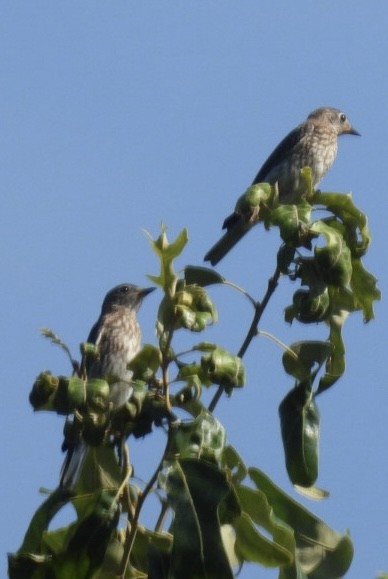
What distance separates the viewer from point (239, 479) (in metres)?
3.92

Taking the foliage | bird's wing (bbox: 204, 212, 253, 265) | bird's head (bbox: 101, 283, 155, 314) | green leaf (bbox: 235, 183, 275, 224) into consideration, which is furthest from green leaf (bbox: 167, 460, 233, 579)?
bird's head (bbox: 101, 283, 155, 314)

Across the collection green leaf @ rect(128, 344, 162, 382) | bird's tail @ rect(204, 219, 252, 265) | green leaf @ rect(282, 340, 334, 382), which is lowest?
green leaf @ rect(128, 344, 162, 382)

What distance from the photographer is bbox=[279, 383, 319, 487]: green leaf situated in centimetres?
407

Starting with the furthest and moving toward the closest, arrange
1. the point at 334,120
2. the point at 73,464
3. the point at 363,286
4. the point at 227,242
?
the point at 334,120
the point at 227,242
the point at 73,464
the point at 363,286

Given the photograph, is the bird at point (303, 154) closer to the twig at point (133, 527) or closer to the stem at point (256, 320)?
the stem at point (256, 320)

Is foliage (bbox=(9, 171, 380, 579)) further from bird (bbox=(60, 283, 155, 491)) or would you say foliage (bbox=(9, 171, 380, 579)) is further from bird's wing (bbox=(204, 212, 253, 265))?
bird's wing (bbox=(204, 212, 253, 265))

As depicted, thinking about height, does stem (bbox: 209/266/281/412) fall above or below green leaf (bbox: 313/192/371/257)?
below

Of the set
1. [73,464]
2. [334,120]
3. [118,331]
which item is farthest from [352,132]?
[73,464]

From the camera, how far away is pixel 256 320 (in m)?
3.83

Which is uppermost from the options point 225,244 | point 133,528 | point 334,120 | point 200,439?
point 334,120

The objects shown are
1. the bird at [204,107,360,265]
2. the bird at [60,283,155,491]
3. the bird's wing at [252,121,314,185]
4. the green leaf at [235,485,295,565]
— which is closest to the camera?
the green leaf at [235,485,295,565]

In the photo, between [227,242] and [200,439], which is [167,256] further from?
[227,242]

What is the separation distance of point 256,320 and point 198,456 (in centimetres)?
54

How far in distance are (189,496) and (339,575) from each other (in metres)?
0.63
